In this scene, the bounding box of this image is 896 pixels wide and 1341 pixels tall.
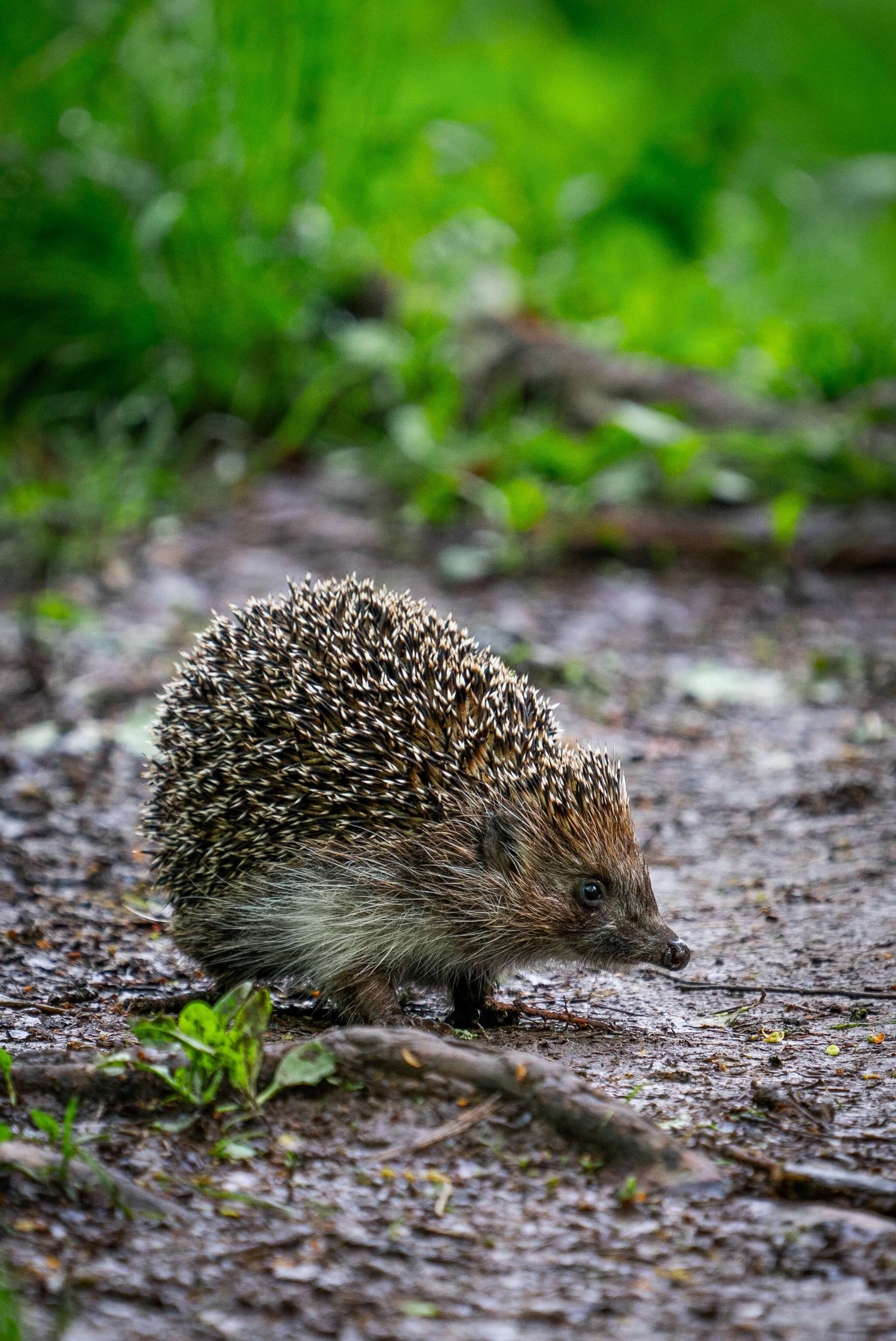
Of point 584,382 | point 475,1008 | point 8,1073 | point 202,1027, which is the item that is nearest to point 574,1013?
point 475,1008

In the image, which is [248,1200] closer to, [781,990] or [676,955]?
[676,955]

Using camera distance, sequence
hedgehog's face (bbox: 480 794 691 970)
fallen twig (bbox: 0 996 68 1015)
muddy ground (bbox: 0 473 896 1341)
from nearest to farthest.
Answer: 1. muddy ground (bbox: 0 473 896 1341)
2. fallen twig (bbox: 0 996 68 1015)
3. hedgehog's face (bbox: 480 794 691 970)

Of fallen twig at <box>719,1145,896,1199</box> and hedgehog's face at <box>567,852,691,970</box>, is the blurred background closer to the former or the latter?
hedgehog's face at <box>567,852,691,970</box>

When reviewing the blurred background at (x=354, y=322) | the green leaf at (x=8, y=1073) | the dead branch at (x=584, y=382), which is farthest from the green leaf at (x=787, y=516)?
the green leaf at (x=8, y=1073)

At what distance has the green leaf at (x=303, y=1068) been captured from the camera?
3.30m

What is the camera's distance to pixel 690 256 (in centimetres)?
1212

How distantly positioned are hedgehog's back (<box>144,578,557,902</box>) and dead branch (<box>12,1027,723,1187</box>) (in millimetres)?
1044

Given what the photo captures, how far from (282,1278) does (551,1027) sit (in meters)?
1.75

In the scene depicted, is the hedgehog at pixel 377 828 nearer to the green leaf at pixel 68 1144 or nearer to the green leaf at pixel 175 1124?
the green leaf at pixel 175 1124

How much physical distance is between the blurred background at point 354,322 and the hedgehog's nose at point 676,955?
188 inches

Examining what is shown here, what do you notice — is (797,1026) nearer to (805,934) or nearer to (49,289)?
(805,934)

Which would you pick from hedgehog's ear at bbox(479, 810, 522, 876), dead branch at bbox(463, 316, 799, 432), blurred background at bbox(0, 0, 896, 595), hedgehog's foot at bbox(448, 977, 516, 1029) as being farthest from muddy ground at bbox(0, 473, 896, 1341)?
dead branch at bbox(463, 316, 799, 432)

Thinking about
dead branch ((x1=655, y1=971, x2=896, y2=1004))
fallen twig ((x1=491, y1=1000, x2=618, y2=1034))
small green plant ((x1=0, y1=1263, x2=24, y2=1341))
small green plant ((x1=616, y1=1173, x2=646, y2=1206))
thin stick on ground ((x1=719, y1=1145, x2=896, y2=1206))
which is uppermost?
dead branch ((x1=655, y1=971, x2=896, y2=1004))

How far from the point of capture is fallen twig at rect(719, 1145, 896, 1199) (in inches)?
119
